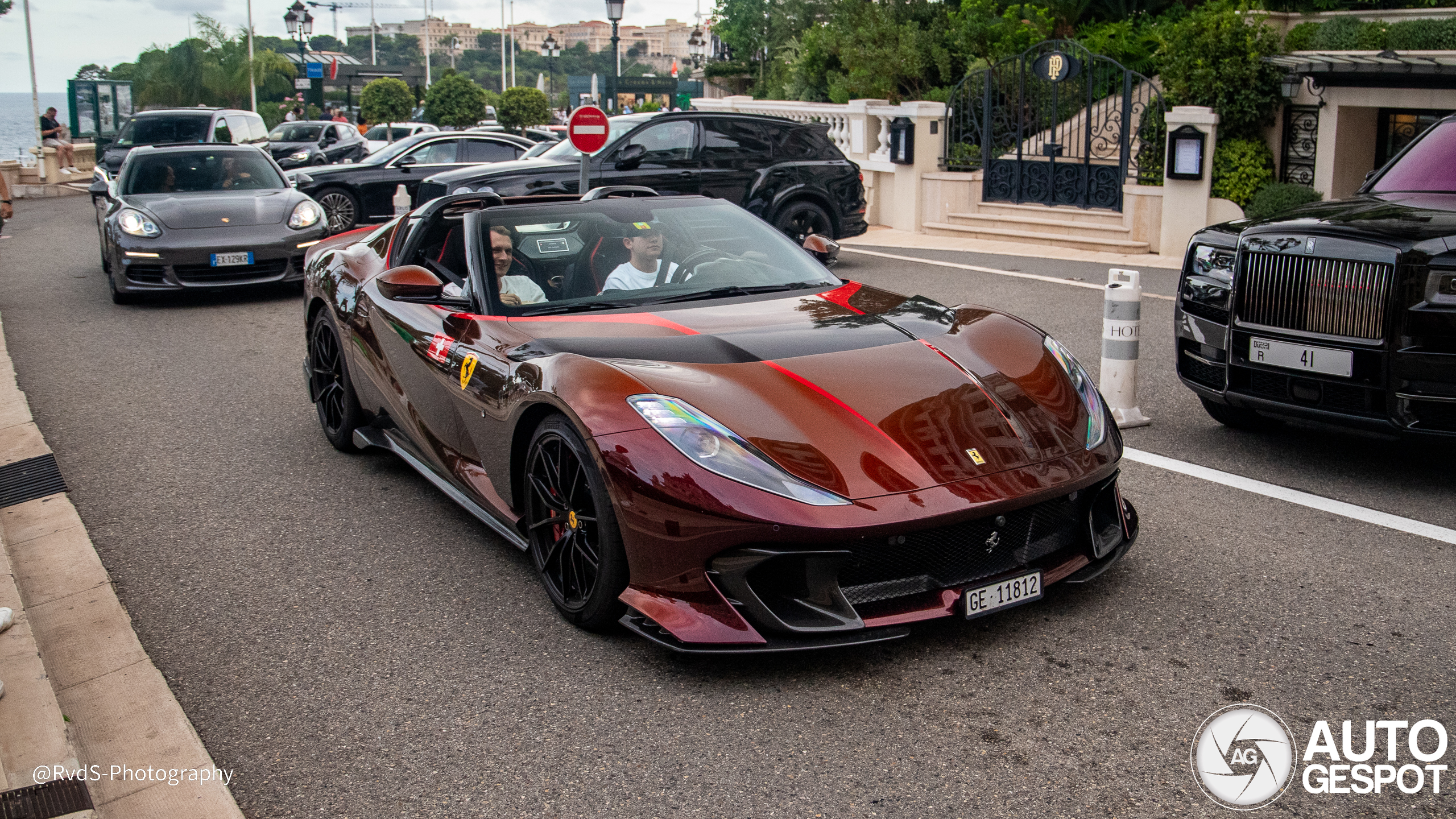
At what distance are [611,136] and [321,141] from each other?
1845 cm

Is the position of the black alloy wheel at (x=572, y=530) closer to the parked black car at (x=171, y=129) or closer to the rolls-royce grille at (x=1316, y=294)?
the rolls-royce grille at (x=1316, y=294)

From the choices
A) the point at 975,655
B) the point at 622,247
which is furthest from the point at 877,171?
the point at 975,655

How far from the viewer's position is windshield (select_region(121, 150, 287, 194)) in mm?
12727

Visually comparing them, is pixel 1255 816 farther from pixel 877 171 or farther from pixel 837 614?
pixel 877 171

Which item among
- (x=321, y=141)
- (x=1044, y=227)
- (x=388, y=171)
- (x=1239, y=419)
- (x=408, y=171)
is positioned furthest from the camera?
(x=321, y=141)

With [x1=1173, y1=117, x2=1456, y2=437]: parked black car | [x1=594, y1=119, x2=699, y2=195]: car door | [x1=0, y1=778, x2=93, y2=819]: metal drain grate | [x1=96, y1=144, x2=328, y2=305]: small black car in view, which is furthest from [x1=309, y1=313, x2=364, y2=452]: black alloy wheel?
[x1=594, y1=119, x2=699, y2=195]: car door

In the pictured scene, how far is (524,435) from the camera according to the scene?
4.38 metres

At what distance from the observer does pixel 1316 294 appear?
557 cm

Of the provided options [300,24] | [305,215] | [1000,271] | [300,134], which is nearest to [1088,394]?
[1000,271]

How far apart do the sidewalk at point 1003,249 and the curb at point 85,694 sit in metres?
11.2

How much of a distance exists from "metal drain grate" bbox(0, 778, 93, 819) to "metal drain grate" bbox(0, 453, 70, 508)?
3.20m

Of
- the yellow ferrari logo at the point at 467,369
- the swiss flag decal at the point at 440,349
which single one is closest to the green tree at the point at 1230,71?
the swiss flag decal at the point at 440,349

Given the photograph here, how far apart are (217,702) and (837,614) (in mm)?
1900

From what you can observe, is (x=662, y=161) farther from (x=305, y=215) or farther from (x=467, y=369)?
(x=467, y=369)
